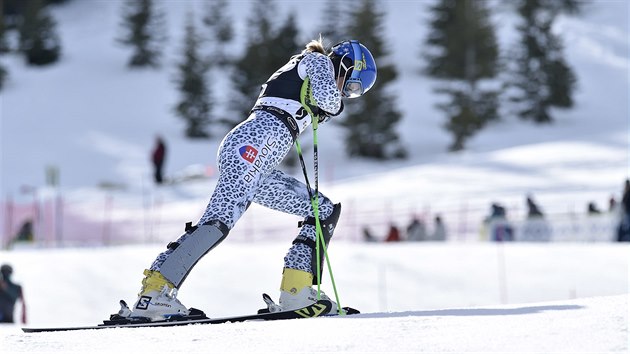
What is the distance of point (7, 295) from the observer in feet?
44.0

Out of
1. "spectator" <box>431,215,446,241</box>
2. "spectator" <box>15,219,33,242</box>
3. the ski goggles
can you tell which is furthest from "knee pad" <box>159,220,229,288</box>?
"spectator" <box>15,219,33,242</box>

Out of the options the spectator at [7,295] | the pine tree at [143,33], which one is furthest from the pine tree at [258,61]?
the spectator at [7,295]

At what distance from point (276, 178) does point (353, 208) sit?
2701cm

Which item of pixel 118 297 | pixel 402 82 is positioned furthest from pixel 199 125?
pixel 118 297

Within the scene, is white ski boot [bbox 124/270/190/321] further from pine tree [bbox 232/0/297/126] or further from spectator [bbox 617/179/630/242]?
pine tree [bbox 232/0/297/126]

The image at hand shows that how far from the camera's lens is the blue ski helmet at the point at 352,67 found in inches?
283

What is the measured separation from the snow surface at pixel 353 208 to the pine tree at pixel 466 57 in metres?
1.49

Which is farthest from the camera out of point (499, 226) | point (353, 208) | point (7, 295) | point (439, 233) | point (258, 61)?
point (258, 61)

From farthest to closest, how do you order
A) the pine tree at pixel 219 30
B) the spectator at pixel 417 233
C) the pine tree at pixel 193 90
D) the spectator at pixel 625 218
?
the pine tree at pixel 219 30, the pine tree at pixel 193 90, the spectator at pixel 417 233, the spectator at pixel 625 218

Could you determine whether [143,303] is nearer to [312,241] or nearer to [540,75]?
[312,241]

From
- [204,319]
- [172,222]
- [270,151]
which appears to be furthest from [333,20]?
[204,319]

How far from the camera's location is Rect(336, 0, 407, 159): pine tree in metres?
54.9

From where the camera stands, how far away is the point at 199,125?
57.3 metres

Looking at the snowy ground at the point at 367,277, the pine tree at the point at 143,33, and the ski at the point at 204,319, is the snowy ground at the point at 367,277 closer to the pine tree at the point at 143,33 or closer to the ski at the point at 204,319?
the ski at the point at 204,319
